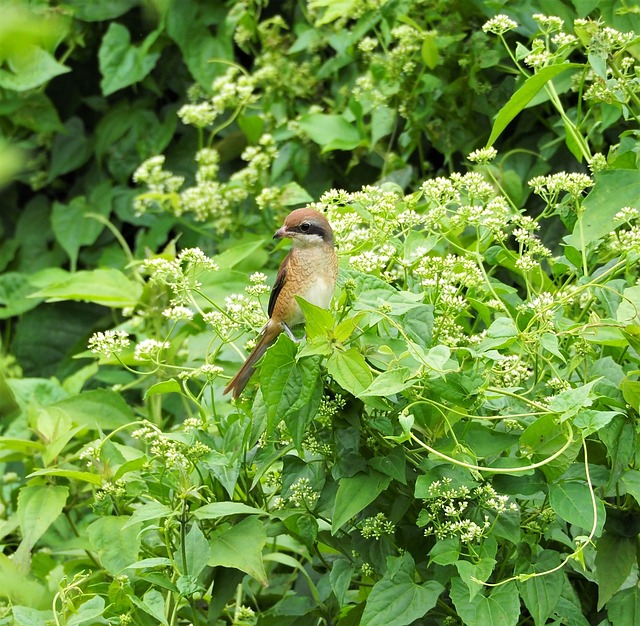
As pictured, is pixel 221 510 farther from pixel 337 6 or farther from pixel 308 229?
pixel 337 6

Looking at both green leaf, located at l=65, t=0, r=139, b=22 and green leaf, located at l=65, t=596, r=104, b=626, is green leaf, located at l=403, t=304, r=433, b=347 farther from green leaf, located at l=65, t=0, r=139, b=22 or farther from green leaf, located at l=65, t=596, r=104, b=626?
green leaf, located at l=65, t=0, r=139, b=22

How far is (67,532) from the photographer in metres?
3.14

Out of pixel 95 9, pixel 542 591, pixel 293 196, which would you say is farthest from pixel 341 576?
pixel 95 9

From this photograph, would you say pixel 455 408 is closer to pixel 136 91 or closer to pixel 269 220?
pixel 269 220

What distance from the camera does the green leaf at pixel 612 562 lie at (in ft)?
5.82

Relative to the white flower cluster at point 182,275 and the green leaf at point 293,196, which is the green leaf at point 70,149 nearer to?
the green leaf at point 293,196

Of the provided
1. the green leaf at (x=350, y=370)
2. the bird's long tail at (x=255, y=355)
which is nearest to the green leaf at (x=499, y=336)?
the green leaf at (x=350, y=370)

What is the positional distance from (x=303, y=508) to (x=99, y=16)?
2.89 metres

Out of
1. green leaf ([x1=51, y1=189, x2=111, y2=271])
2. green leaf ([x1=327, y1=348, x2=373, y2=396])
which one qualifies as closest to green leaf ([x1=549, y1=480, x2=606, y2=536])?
green leaf ([x1=327, y1=348, x2=373, y2=396])

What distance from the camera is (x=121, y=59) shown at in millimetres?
4113

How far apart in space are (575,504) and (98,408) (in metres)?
1.55

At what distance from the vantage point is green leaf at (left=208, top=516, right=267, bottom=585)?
1.84 meters

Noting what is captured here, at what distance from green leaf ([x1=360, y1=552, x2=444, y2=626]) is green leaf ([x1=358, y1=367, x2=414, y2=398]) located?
349mm

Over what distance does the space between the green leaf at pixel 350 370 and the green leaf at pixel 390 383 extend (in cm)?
3
